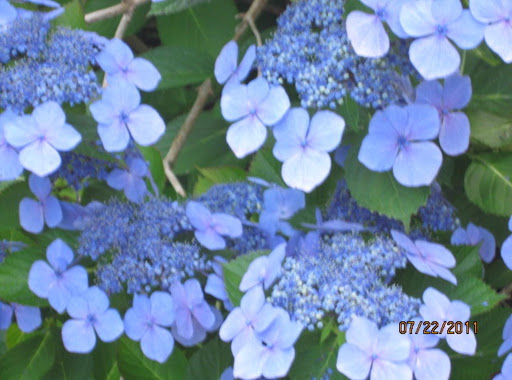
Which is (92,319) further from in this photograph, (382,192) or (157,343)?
(382,192)

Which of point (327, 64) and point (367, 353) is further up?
point (327, 64)

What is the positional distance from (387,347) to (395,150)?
304 mm

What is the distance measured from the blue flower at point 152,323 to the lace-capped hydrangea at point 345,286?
188mm

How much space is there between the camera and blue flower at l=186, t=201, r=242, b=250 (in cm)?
124

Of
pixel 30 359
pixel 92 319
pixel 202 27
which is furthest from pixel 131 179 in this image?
pixel 202 27

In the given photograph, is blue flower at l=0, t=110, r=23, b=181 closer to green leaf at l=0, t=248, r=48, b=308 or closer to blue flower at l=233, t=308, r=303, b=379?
green leaf at l=0, t=248, r=48, b=308

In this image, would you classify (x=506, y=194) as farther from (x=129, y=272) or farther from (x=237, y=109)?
(x=129, y=272)

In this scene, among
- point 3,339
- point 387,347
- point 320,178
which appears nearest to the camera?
point 387,347

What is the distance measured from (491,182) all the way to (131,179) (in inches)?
23.7

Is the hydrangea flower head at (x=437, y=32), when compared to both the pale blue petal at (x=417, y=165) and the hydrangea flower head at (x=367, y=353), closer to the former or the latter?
the pale blue petal at (x=417, y=165)

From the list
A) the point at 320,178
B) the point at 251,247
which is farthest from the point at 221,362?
the point at 320,178

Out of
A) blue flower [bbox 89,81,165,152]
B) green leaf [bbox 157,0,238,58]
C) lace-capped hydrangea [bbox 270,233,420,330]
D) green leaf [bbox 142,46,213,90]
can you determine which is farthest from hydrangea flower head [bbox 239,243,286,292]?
green leaf [bbox 157,0,238,58]

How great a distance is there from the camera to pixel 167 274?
120 cm

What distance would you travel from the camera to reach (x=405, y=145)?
1.14 m
